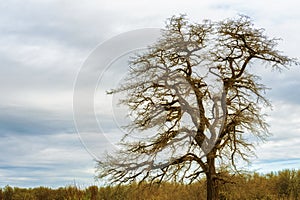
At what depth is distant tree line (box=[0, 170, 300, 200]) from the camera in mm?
16859

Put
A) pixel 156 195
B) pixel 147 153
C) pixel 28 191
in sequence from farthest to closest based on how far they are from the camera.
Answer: pixel 28 191 → pixel 156 195 → pixel 147 153

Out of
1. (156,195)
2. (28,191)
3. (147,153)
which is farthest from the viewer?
(28,191)

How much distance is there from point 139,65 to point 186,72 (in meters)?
1.67

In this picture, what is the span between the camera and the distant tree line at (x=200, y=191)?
55.3ft

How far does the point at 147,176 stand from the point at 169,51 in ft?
14.5

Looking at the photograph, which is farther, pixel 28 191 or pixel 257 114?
pixel 28 191

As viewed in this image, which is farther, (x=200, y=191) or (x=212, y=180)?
(x=200, y=191)

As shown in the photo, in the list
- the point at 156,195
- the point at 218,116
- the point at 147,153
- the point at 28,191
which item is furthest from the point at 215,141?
the point at 28,191

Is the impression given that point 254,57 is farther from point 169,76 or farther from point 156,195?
point 156,195


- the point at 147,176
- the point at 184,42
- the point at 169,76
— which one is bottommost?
the point at 147,176

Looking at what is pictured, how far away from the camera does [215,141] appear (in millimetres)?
16078

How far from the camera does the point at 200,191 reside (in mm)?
21188

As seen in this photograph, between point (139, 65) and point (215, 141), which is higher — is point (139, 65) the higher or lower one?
the higher one

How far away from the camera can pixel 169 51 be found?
1628 cm
